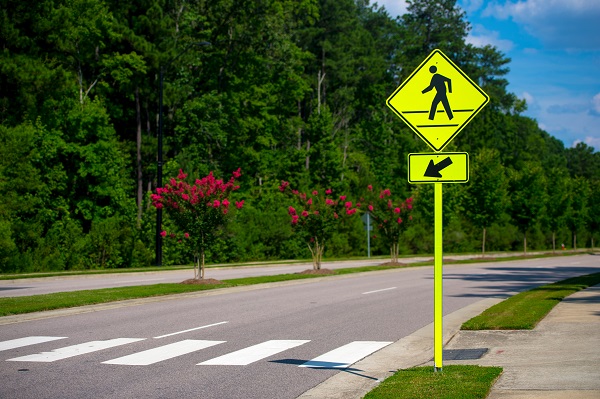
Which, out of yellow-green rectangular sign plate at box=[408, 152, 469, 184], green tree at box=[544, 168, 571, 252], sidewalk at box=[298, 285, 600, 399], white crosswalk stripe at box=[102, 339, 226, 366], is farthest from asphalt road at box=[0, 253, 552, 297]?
green tree at box=[544, 168, 571, 252]

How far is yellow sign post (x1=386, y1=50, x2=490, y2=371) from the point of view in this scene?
8.72m

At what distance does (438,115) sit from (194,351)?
5049mm

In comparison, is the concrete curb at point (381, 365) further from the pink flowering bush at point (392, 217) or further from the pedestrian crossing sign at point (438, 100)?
the pink flowering bush at point (392, 217)

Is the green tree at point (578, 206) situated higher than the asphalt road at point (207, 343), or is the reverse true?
the green tree at point (578, 206)

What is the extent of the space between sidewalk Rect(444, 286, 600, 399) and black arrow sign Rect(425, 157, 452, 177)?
2.38 meters

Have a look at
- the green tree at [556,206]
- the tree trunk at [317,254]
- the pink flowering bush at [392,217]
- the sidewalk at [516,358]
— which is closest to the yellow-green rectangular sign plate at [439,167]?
the sidewalk at [516,358]

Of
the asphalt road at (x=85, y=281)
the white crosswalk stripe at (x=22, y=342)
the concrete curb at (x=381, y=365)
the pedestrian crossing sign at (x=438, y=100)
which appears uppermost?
the pedestrian crossing sign at (x=438, y=100)

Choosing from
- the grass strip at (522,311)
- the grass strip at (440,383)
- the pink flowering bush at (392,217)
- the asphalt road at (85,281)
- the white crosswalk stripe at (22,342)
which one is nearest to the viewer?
the grass strip at (440,383)

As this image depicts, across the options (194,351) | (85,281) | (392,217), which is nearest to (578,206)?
(392,217)

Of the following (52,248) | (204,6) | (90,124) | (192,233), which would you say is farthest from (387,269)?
(204,6)

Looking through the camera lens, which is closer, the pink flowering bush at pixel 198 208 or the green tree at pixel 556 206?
the pink flowering bush at pixel 198 208

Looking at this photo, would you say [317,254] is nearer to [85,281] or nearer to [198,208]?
[198,208]

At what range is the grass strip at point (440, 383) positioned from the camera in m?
7.69

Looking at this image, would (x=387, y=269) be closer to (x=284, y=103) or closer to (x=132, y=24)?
(x=132, y=24)
